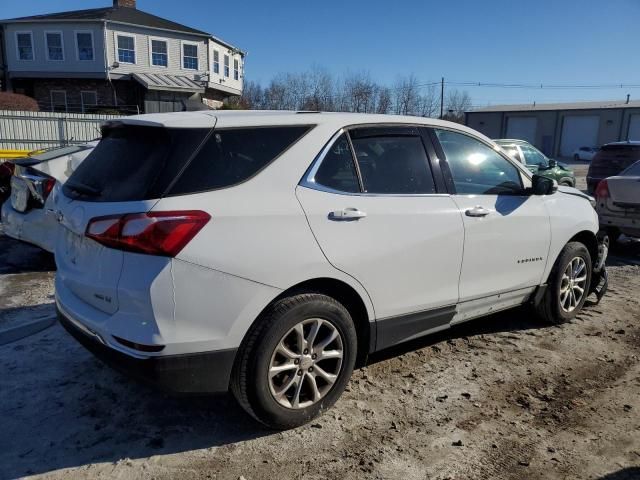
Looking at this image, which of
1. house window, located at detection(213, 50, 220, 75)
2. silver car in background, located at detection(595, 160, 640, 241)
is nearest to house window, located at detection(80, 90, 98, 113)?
house window, located at detection(213, 50, 220, 75)

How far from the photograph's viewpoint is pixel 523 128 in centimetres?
5422

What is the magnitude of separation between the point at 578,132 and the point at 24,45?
4724 centimetres

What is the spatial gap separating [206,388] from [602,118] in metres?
55.1

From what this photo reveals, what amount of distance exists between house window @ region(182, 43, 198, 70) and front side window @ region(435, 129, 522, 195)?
112 ft

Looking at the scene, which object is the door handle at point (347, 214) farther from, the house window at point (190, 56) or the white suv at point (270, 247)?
the house window at point (190, 56)

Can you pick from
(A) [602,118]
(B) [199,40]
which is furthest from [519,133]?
(B) [199,40]

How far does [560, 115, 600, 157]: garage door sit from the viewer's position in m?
50.2

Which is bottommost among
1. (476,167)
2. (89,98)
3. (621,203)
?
(621,203)

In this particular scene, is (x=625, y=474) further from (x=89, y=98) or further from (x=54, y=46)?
(x=54, y=46)

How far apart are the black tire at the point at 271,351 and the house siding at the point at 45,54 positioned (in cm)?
3394

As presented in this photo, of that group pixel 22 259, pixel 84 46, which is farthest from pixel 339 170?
pixel 84 46

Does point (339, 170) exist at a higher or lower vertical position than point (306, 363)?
higher

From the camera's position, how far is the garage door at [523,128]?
53.6 m

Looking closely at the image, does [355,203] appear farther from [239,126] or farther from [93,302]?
[93,302]
